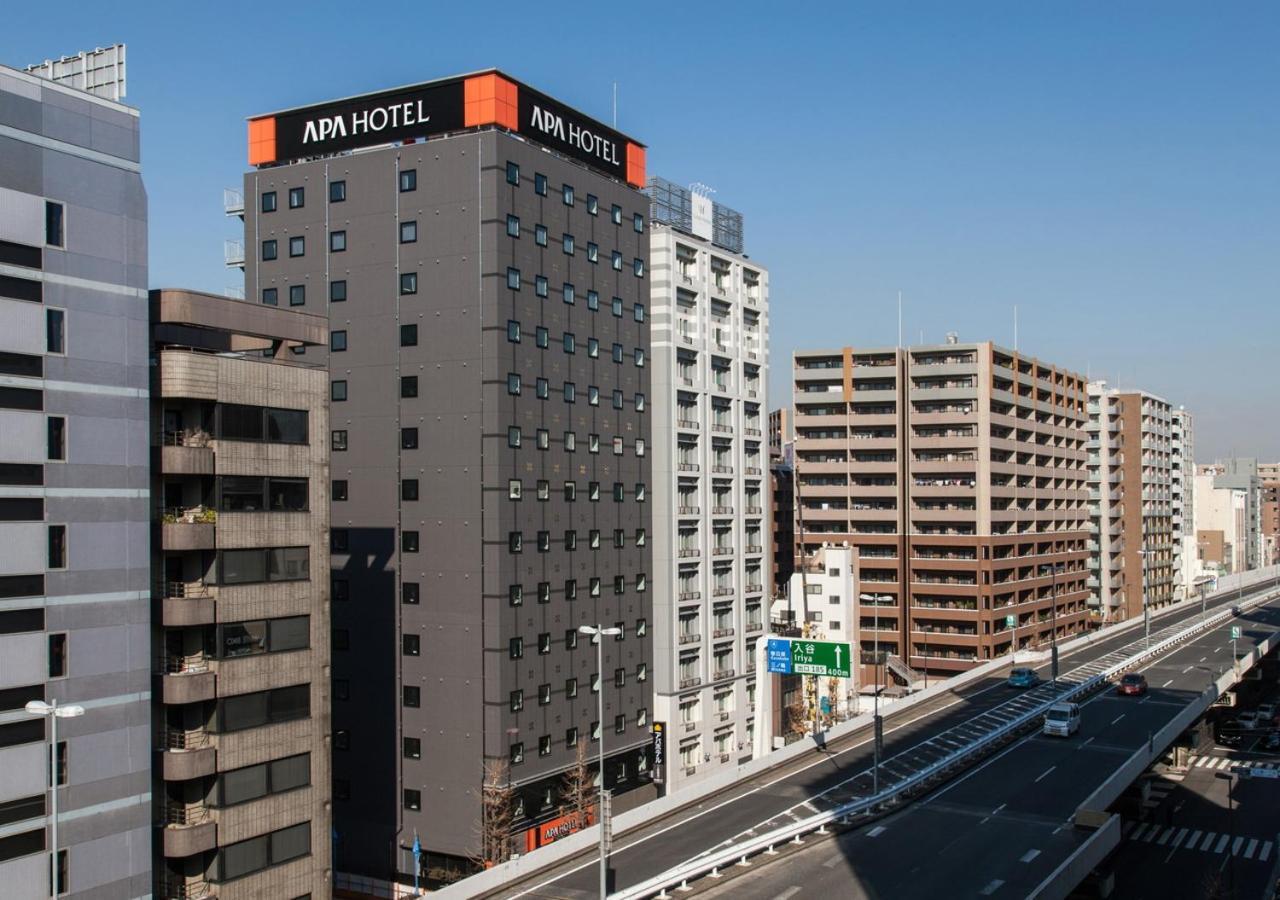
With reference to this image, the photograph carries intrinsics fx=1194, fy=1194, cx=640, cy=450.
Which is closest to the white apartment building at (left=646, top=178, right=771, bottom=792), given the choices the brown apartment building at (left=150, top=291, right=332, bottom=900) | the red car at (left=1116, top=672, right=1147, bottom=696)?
the red car at (left=1116, top=672, right=1147, bottom=696)

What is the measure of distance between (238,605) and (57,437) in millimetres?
10136

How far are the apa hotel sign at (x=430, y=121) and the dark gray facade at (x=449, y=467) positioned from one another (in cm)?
143

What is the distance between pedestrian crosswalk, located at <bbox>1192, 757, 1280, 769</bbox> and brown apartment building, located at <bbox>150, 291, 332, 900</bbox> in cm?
9798

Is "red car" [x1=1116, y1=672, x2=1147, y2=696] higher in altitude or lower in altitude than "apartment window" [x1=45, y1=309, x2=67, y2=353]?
lower

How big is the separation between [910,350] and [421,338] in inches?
3852

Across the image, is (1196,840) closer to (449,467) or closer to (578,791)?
(578,791)

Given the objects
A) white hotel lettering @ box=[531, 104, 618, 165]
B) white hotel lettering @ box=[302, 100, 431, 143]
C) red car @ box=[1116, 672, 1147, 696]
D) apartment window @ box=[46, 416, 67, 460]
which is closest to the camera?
apartment window @ box=[46, 416, 67, 460]

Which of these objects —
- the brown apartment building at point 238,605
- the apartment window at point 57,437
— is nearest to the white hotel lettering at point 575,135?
the brown apartment building at point 238,605

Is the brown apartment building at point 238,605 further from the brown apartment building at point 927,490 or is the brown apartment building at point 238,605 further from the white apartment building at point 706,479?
the brown apartment building at point 927,490

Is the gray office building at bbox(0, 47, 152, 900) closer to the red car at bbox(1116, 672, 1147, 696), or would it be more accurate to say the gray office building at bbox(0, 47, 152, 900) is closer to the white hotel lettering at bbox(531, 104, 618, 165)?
the white hotel lettering at bbox(531, 104, 618, 165)

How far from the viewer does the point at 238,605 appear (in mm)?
48188

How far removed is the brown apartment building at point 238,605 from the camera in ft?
152

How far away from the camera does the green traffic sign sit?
7544 centimetres

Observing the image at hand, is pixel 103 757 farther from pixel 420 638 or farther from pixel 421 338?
pixel 421 338
